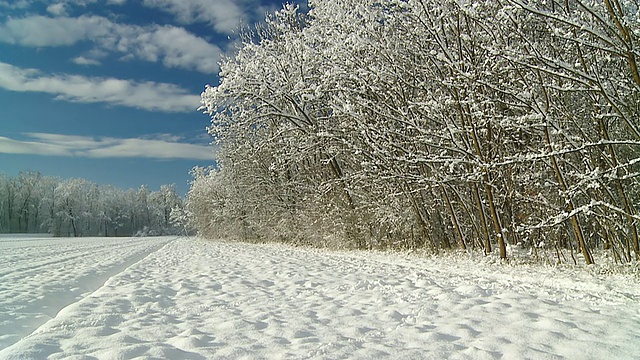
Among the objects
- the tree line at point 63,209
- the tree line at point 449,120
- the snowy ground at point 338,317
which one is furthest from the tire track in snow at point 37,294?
the tree line at point 63,209

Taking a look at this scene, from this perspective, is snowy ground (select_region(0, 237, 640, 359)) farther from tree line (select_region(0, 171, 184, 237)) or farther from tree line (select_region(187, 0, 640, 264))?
tree line (select_region(0, 171, 184, 237))

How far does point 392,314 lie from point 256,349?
1832mm

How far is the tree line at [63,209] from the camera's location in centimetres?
6669

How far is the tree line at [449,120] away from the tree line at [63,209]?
47940 mm

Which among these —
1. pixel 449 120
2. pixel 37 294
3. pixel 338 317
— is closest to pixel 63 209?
pixel 37 294

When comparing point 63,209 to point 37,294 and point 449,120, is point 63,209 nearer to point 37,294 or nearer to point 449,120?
point 37,294

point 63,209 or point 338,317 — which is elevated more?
point 63,209

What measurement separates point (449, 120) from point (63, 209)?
3028 inches

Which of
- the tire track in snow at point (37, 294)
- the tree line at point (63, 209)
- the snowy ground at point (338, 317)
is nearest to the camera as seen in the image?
the snowy ground at point (338, 317)

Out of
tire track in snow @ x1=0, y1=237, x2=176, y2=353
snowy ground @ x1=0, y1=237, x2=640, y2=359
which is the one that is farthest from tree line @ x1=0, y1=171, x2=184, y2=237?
snowy ground @ x1=0, y1=237, x2=640, y2=359

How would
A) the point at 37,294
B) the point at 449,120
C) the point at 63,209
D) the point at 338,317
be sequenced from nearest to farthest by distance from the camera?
the point at 338,317 → the point at 37,294 → the point at 449,120 → the point at 63,209

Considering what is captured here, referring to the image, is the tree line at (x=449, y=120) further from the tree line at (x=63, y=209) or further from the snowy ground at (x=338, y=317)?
the tree line at (x=63, y=209)

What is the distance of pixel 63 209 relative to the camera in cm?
6906

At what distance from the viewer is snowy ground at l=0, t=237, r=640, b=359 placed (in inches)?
135
